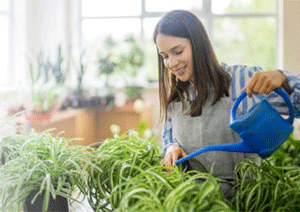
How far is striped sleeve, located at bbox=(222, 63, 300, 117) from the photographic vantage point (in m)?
0.92

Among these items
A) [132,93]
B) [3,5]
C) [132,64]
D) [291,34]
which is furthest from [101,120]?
[291,34]

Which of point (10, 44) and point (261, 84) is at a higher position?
point (10, 44)

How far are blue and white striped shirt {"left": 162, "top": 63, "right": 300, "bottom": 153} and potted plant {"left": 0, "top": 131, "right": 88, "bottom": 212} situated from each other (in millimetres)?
378

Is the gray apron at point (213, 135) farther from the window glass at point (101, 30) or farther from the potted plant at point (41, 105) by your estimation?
the window glass at point (101, 30)

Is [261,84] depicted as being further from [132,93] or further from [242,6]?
[242,6]

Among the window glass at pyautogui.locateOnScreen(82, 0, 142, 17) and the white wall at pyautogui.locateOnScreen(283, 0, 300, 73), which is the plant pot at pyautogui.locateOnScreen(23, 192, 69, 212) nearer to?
the white wall at pyautogui.locateOnScreen(283, 0, 300, 73)

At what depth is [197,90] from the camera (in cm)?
113

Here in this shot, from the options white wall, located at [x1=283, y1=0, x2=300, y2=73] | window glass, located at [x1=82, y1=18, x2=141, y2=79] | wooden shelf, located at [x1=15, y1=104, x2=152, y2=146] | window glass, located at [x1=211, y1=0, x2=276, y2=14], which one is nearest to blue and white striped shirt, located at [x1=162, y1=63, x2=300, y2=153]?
wooden shelf, located at [x1=15, y1=104, x2=152, y2=146]

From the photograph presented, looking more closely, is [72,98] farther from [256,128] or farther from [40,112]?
[256,128]

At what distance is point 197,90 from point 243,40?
154 inches

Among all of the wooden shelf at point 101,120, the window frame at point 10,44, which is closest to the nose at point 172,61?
the wooden shelf at point 101,120

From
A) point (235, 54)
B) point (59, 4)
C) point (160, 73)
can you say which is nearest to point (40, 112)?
point (160, 73)

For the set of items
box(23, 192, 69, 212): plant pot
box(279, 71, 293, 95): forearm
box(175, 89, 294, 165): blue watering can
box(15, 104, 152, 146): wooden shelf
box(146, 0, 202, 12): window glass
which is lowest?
box(15, 104, 152, 146): wooden shelf

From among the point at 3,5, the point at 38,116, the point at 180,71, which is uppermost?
the point at 3,5
